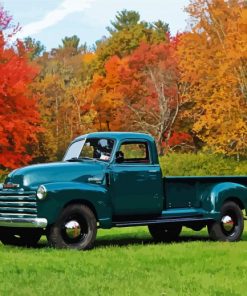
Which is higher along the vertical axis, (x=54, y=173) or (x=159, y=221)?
(x=54, y=173)

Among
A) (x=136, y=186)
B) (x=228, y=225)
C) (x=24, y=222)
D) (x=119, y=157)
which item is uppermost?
(x=119, y=157)

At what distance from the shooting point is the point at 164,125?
50.8 m

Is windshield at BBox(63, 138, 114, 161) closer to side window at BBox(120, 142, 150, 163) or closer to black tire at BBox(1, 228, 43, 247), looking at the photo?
side window at BBox(120, 142, 150, 163)

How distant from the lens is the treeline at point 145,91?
33.7 m

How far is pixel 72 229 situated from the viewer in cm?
1118

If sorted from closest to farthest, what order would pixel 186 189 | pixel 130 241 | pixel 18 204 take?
pixel 18 204, pixel 186 189, pixel 130 241

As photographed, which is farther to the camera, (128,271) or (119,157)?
(119,157)

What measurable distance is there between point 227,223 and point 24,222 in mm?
A: 4306

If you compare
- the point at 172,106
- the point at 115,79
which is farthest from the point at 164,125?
the point at 115,79

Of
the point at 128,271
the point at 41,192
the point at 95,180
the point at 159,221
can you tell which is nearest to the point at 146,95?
the point at 159,221

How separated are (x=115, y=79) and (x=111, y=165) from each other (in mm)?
45483

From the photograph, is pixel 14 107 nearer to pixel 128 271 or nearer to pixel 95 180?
Answer: pixel 95 180

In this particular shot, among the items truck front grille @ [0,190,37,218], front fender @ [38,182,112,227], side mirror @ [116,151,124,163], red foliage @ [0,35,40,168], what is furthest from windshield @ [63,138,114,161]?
red foliage @ [0,35,40,168]

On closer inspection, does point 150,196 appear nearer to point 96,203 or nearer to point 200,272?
point 96,203
